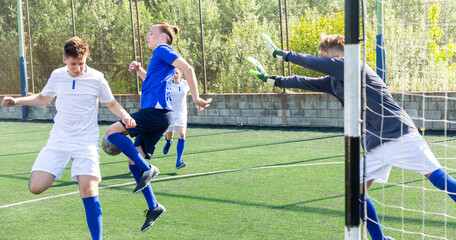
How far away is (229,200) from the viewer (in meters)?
6.07

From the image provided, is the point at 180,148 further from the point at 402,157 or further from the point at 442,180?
the point at 442,180

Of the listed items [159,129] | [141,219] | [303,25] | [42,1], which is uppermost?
[42,1]

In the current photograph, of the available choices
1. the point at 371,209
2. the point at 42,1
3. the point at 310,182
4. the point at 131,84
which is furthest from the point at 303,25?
the point at 42,1

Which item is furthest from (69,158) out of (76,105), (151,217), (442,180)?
(442,180)

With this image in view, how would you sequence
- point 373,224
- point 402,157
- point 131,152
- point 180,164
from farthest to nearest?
point 180,164 < point 131,152 < point 373,224 < point 402,157

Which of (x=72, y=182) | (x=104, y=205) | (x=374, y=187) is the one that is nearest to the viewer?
(x=104, y=205)

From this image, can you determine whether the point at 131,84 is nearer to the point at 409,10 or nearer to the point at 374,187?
the point at 409,10

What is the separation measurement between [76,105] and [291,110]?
386 inches

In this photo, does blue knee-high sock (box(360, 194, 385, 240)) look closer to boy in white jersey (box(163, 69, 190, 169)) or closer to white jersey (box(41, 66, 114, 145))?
white jersey (box(41, 66, 114, 145))

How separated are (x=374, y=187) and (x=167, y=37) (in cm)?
301

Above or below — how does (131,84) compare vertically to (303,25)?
below

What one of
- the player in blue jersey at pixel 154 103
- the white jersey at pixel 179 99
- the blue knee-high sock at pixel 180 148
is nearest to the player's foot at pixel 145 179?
the player in blue jersey at pixel 154 103

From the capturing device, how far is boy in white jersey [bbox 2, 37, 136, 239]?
4.31m

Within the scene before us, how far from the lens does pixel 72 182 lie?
24.8 ft
